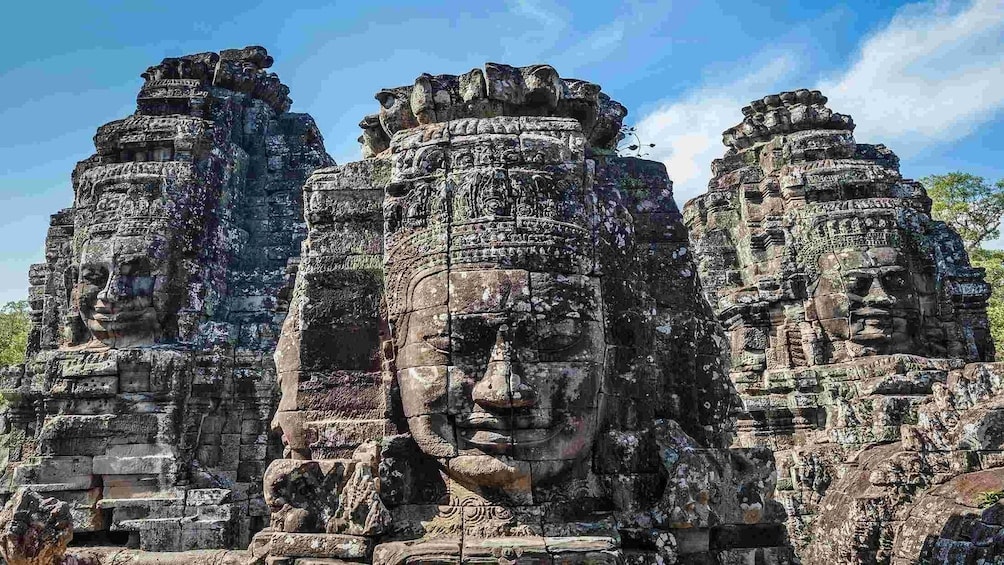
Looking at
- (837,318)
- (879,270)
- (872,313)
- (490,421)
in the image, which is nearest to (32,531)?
(490,421)

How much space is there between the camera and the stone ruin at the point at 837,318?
838 cm

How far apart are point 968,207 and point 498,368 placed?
24831 millimetres

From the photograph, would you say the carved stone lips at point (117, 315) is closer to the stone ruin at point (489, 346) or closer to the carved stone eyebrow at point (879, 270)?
the stone ruin at point (489, 346)

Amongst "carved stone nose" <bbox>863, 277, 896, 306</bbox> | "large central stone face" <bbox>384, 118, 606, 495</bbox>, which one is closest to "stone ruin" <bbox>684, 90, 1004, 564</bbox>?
"carved stone nose" <bbox>863, 277, 896, 306</bbox>

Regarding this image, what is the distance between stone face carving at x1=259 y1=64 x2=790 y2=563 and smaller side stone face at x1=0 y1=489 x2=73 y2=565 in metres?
1.39

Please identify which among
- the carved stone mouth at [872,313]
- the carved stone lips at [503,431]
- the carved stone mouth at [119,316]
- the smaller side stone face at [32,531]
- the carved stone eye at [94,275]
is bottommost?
the smaller side stone face at [32,531]

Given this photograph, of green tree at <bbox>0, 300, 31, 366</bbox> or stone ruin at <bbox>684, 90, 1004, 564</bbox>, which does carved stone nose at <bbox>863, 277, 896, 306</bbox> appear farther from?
green tree at <bbox>0, 300, 31, 366</bbox>

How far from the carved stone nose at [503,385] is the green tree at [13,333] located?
780 inches

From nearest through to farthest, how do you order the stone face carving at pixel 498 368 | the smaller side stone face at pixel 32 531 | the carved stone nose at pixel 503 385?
the carved stone nose at pixel 503 385, the stone face carving at pixel 498 368, the smaller side stone face at pixel 32 531

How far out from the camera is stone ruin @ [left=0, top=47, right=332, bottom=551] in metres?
9.09

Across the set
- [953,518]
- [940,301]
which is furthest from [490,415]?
[940,301]

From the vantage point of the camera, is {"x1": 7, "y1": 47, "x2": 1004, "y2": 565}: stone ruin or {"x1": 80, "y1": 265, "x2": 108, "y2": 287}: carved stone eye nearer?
{"x1": 7, "y1": 47, "x2": 1004, "y2": 565}: stone ruin

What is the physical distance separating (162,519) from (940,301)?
11.1m

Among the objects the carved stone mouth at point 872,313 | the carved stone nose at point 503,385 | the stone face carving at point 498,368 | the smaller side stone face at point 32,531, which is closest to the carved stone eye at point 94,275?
the smaller side stone face at point 32,531
